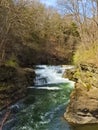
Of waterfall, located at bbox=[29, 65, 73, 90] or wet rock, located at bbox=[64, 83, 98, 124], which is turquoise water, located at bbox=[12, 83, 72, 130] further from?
waterfall, located at bbox=[29, 65, 73, 90]

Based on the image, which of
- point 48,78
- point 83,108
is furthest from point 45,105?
point 48,78

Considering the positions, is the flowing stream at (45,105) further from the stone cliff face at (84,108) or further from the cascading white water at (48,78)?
the stone cliff face at (84,108)

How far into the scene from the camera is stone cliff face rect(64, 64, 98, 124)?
49.8 ft

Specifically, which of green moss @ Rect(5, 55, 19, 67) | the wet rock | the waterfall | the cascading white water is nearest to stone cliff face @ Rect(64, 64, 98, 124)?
the wet rock

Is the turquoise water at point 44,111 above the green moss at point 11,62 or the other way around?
the other way around

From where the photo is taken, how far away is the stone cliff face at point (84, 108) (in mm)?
15188

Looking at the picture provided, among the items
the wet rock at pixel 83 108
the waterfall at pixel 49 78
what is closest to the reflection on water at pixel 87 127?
the wet rock at pixel 83 108

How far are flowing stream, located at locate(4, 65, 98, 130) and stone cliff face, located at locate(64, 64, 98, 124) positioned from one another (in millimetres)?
491

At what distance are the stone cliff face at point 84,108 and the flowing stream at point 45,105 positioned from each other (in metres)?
0.49

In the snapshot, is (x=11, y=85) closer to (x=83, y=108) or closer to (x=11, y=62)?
(x=11, y=62)

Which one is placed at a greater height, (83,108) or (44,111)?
(83,108)

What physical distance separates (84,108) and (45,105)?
3.74 metres

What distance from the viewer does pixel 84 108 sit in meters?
15.5

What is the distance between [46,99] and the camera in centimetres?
2020
